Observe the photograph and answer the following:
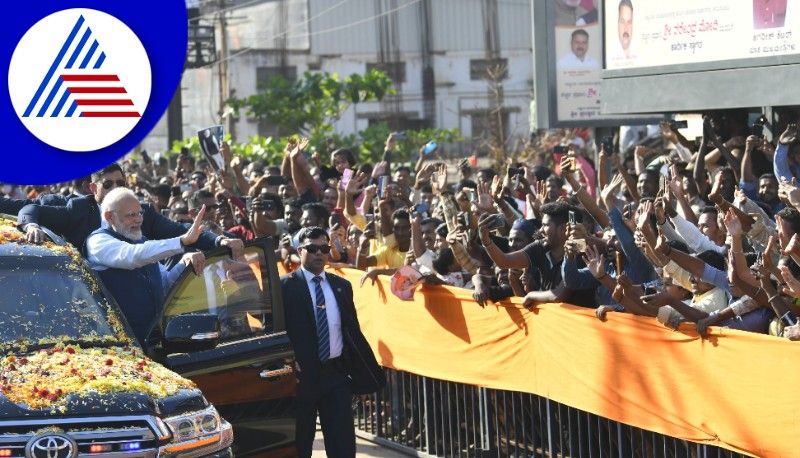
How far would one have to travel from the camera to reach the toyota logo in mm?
6339

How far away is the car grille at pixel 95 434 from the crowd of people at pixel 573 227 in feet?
5.70

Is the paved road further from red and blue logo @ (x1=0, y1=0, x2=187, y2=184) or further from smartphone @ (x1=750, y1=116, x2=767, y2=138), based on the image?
smartphone @ (x1=750, y1=116, x2=767, y2=138)

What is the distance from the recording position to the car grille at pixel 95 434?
635 centimetres

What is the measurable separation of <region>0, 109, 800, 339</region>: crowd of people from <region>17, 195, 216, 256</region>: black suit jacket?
16mm

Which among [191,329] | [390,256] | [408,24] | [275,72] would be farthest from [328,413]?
[408,24]

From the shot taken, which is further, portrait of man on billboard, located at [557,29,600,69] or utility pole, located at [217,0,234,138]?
utility pole, located at [217,0,234,138]

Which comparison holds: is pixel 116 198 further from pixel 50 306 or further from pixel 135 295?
pixel 50 306

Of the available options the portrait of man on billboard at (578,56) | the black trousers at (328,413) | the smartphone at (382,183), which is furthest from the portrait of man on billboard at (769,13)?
the portrait of man on billboard at (578,56)

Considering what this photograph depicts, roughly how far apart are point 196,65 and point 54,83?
33.1m

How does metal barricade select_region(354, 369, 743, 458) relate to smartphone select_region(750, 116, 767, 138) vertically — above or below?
below

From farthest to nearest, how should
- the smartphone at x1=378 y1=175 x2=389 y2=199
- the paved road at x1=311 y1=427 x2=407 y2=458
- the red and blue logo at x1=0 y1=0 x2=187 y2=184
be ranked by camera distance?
1. the smartphone at x1=378 y1=175 x2=389 y2=199
2. the paved road at x1=311 y1=427 x2=407 y2=458
3. the red and blue logo at x1=0 y1=0 x2=187 y2=184

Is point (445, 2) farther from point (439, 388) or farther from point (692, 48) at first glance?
point (439, 388)

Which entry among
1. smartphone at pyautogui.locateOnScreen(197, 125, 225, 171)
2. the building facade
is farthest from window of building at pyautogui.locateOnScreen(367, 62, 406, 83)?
smartphone at pyautogui.locateOnScreen(197, 125, 225, 171)

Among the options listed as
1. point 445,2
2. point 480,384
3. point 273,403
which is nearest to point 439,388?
point 480,384
